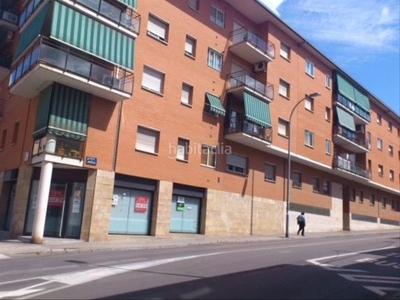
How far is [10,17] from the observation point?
22156 mm

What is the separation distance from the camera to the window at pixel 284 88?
2924 centimetres

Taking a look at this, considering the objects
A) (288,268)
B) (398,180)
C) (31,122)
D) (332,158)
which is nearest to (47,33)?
(31,122)

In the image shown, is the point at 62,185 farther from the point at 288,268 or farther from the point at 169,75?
the point at 288,268

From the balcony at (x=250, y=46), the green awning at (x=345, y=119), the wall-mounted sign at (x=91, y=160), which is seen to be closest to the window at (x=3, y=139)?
the wall-mounted sign at (x=91, y=160)

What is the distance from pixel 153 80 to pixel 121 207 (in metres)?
6.69

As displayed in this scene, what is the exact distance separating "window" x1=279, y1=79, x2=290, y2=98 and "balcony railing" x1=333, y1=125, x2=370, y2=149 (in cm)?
780

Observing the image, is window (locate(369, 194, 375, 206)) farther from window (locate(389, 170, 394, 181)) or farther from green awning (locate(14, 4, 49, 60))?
green awning (locate(14, 4, 49, 60))

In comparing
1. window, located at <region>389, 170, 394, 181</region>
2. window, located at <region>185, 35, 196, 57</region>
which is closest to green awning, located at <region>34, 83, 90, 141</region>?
window, located at <region>185, 35, 196, 57</region>

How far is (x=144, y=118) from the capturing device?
2058 cm

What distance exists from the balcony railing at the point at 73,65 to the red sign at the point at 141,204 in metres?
5.26

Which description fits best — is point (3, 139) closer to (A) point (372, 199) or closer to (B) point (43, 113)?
(B) point (43, 113)

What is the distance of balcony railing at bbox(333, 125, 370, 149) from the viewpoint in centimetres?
3519

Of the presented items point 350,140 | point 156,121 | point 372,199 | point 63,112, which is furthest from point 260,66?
point 372,199

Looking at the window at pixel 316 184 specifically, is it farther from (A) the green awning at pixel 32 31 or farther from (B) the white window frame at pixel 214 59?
(A) the green awning at pixel 32 31
